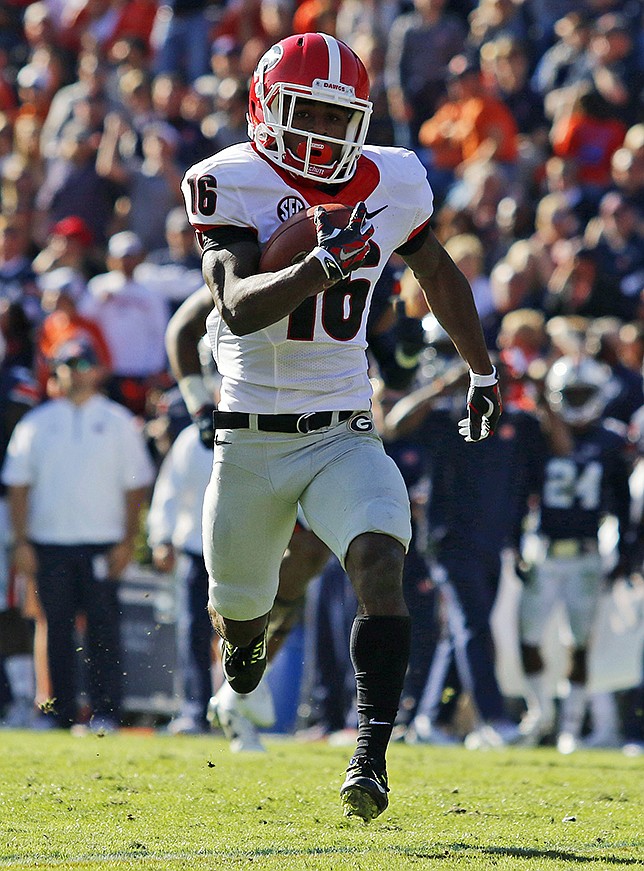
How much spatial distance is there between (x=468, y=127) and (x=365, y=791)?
25.8 ft

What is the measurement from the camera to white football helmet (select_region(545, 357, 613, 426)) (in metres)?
8.51

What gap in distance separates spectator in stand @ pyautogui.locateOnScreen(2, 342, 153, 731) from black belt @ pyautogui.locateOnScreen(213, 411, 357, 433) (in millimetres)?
3890

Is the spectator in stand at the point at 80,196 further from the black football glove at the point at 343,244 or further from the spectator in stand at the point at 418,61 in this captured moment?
the black football glove at the point at 343,244

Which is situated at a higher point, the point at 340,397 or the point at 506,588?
the point at 340,397

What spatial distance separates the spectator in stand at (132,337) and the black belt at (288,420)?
5.32m

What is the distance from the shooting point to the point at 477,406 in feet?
15.4

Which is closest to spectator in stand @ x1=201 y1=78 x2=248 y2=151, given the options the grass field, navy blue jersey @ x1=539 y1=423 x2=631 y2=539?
navy blue jersey @ x1=539 y1=423 x2=631 y2=539

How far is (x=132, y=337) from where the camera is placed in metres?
9.77

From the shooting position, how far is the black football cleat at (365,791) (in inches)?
153

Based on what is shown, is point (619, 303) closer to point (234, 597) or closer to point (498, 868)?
point (234, 597)

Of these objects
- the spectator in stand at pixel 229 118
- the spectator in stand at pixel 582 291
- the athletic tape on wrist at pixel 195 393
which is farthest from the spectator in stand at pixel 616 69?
the athletic tape on wrist at pixel 195 393

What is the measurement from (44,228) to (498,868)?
8.69m

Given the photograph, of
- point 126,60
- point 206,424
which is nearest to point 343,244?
point 206,424

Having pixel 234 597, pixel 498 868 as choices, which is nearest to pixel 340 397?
pixel 234 597
